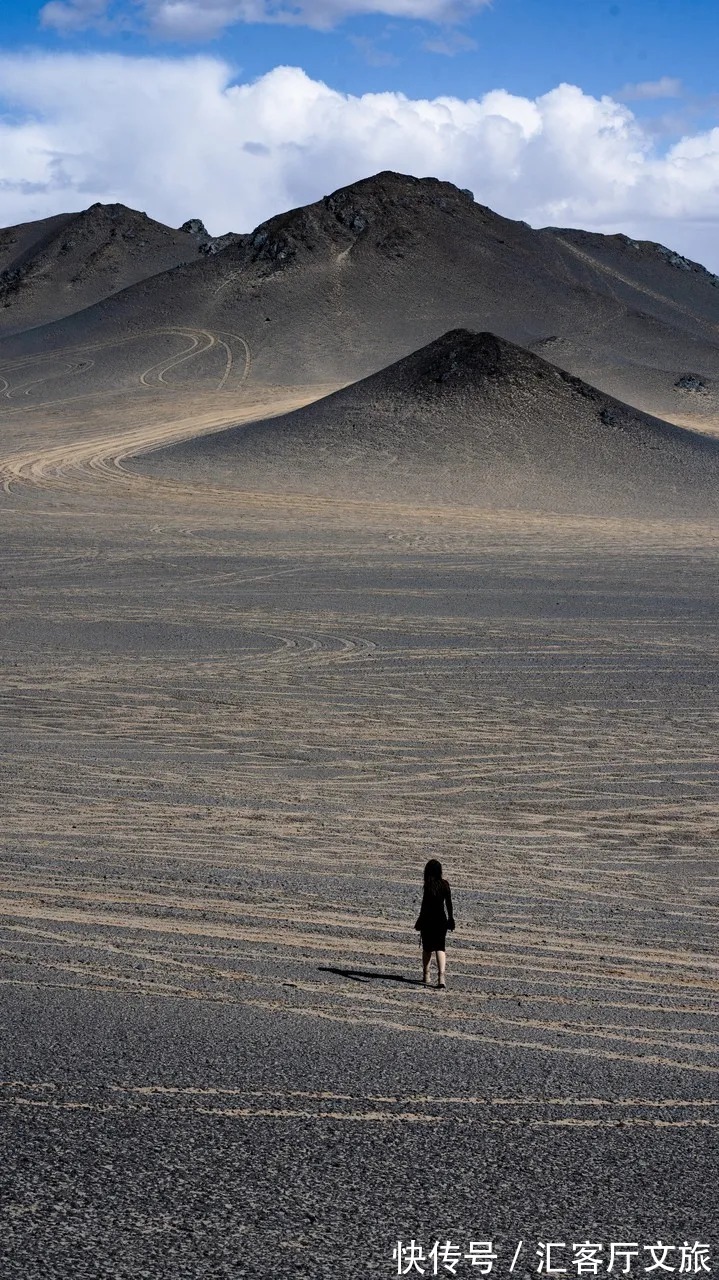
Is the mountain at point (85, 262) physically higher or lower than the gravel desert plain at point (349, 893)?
higher

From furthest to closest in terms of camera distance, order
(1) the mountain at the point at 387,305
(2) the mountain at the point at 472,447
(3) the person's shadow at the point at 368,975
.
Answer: (1) the mountain at the point at 387,305
(2) the mountain at the point at 472,447
(3) the person's shadow at the point at 368,975

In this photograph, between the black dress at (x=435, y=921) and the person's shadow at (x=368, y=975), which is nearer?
the black dress at (x=435, y=921)

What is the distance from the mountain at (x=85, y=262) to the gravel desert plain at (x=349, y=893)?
8143 cm

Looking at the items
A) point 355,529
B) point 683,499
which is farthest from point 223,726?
point 683,499

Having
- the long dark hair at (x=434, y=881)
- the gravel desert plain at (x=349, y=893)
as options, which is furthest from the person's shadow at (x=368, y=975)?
the long dark hair at (x=434, y=881)

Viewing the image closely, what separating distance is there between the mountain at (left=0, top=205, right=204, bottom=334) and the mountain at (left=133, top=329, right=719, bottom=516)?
60248 millimetres

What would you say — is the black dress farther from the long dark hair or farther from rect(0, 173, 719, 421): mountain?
rect(0, 173, 719, 421): mountain

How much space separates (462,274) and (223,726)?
90.3 meters

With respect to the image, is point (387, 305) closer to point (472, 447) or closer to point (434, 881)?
point (472, 447)

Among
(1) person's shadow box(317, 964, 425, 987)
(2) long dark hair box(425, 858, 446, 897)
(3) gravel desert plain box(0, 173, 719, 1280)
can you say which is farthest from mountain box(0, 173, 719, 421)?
(2) long dark hair box(425, 858, 446, 897)

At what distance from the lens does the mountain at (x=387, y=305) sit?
83375 mm

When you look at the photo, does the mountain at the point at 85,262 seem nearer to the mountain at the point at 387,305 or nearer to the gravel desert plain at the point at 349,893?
the mountain at the point at 387,305

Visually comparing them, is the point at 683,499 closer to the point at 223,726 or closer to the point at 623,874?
the point at 223,726

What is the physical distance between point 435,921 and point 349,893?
2.12m
